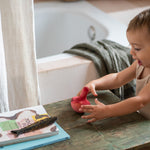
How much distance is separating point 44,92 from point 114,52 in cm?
40

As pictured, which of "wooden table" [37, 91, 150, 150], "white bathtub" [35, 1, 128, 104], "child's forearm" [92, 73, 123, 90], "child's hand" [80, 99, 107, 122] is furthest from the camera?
"white bathtub" [35, 1, 128, 104]

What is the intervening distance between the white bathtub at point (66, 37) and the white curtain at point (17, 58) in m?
0.13

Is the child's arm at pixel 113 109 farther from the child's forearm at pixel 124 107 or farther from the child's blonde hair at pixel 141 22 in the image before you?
the child's blonde hair at pixel 141 22

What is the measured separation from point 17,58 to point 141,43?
57cm

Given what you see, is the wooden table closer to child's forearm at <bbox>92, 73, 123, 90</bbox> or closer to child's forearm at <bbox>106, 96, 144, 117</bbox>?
child's forearm at <bbox>106, 96, 144, 117</bbox>

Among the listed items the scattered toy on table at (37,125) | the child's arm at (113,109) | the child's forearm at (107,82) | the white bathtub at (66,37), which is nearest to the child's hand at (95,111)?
the child's arm at (113,109)

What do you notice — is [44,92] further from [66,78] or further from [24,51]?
[24,51]

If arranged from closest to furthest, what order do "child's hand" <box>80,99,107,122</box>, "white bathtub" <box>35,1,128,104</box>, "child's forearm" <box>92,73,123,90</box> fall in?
"child's hand" <box>80,99,107,122</box> < "child's forearm" <box>92,73,123,90</box> < "white bathtub" <box>35,1,128,104</box>

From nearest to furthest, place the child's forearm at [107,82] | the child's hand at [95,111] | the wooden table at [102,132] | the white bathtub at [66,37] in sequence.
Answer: the wooden table at [102,132]
the child's hand at [95,111]
the child's forearm at [107,82]
the white bathtub at [66,37]

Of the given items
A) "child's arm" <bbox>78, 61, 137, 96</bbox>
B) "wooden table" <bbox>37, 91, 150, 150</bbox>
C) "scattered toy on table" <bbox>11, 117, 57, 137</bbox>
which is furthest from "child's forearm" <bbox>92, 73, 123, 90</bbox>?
"scattered toy on table" <bbox>11, 117, 57, 137</bbox>

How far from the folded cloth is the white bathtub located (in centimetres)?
4

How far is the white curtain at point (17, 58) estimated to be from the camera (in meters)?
1.35

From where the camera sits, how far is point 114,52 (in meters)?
1.69

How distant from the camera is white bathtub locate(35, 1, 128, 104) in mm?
1646
